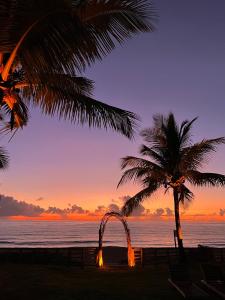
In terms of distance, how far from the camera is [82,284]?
13883 millimetres

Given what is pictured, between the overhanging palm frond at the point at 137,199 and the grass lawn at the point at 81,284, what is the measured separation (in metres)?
4.42

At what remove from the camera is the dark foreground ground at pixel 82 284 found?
11820mm

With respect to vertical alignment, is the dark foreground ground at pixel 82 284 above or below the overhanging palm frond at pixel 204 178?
below

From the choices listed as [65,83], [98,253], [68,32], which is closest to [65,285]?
[98,253]

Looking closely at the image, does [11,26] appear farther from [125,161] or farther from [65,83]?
[125,161]

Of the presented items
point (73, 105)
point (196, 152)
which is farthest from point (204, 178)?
point (73, 105)

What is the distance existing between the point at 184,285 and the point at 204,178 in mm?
9564

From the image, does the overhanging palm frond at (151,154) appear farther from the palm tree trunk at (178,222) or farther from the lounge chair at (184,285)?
the lounge chair at (184,285)

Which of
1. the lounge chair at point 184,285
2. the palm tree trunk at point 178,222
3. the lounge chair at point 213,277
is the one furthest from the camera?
the palm tree trunk at point 178,222

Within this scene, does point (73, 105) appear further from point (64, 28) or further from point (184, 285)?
point (184, 285)

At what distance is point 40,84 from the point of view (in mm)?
7258

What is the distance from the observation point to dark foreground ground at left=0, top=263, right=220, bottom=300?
11820 millimetres

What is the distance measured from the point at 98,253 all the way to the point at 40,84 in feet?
46.5

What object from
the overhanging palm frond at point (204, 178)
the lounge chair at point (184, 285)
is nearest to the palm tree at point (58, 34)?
the lounge chair at point (184, 285)
